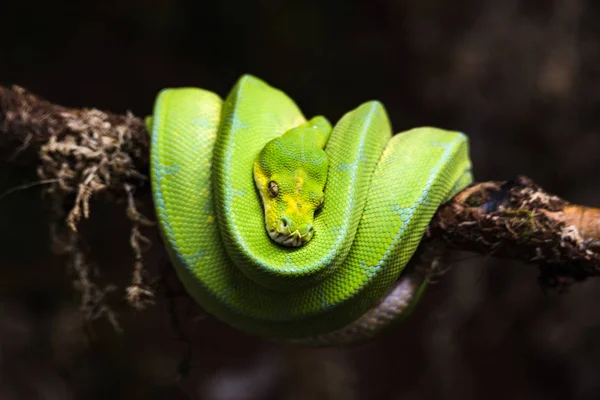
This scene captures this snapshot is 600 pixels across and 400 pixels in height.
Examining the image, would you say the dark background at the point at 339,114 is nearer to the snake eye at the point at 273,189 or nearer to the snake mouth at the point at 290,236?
the snake eye at the point at 273,189

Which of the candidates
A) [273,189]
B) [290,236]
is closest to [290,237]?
[290,236]

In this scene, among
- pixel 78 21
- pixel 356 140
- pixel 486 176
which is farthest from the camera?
pixel 486 176

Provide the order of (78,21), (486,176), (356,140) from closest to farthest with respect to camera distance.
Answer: (356,140) → (78,21) → (486,176)

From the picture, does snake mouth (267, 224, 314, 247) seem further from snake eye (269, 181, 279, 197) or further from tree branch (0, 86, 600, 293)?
tree branch (0, 86, 600, 293)

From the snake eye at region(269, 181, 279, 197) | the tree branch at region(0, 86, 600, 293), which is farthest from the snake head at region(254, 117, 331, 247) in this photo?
the tree branch at region(0, 86, 600, 293)

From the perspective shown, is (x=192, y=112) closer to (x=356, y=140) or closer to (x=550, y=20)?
(x=356, y=140)

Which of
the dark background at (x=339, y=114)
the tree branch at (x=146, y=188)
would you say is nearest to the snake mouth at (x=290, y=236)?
the tree branch at (x=146, y=188)

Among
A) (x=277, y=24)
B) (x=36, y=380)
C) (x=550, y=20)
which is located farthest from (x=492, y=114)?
(x=36, y=380)
